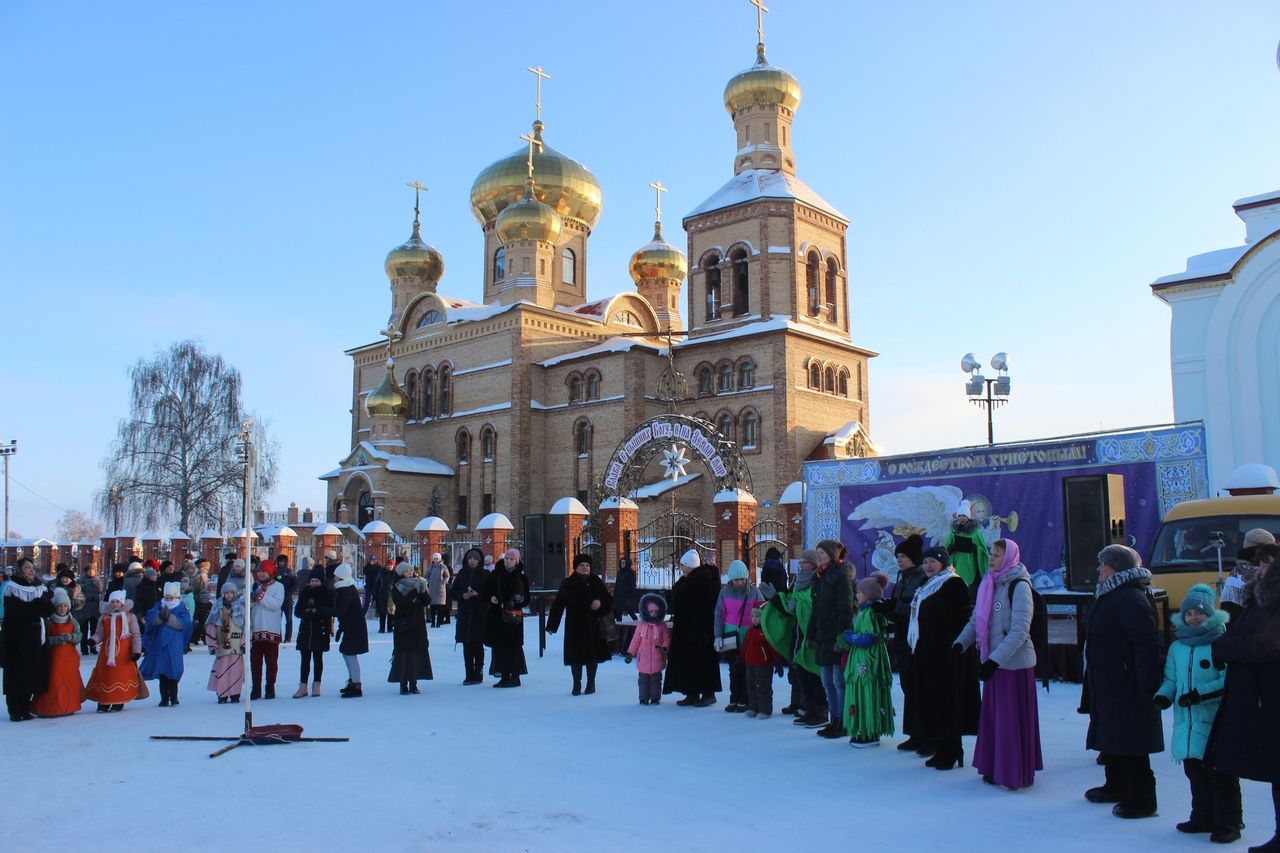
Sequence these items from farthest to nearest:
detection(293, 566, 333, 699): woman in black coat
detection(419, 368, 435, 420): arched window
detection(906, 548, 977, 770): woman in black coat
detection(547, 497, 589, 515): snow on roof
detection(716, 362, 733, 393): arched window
Answer: detection(419, 368, 435, 420): arched window → detection(716, 362, 733, 393): arched window → detection(547, 497, 589, 515): snow on roof → detection(293, 566, 333, 699): woman in black coat → detection(906, 548, 977, 770): woman in black coat

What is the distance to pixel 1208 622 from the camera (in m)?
4.98

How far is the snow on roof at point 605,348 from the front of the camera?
3088 centimetres

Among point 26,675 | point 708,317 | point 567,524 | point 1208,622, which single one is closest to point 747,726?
point 1208,622

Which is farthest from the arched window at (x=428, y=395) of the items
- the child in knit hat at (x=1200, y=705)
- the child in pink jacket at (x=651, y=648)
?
the child in knit hat at (x=1200, y=705)

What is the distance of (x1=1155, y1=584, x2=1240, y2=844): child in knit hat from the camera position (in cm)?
485

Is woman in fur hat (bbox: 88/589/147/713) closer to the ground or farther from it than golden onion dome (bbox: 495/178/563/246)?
closer to the ground

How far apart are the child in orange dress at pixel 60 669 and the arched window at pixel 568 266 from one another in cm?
2901

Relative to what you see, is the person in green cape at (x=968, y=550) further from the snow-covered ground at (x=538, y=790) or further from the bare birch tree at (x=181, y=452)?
the bare birch tree at (x=181, y=452)

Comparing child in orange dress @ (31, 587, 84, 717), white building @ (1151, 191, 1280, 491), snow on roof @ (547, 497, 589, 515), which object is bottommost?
child in orange dress @ (31, 587, 84, 717)

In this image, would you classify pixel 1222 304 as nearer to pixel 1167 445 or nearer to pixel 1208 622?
pixel 1167 445

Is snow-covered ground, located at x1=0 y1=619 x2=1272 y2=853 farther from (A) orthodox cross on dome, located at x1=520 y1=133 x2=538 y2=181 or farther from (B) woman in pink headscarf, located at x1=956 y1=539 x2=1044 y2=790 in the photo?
(A) orthodox cross on dome, located at x1=520 y1=133 x2=538 y2=181

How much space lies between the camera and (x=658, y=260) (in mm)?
39562

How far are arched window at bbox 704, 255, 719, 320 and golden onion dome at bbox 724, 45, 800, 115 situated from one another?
4.78 meters

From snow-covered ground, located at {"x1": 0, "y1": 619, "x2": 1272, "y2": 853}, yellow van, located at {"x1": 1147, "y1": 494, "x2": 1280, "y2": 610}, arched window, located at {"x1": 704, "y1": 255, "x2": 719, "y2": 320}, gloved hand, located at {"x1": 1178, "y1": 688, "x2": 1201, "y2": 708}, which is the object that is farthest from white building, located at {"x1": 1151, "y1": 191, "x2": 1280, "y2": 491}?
arched window, located at {"x1": 704, "y1": 255, "x2": 719, "y2": 320}
